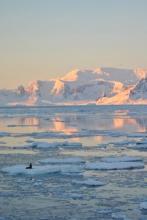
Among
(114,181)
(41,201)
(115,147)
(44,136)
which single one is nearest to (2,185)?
(41,201)

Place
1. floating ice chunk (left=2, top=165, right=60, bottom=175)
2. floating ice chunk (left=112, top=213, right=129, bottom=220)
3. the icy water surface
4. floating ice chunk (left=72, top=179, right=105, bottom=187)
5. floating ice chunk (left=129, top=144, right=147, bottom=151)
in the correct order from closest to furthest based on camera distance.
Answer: floating ice chunk (left=112, top=213, right=129, bottom=220) → the icy water surface → floating ice chunk (left=72, top=179, right=105, bottom=187) → floating ice chunk (left=2, top=165, right=60, bottom=175) → floating ice chunk (left=129, top=144, right=147, bottom=151)

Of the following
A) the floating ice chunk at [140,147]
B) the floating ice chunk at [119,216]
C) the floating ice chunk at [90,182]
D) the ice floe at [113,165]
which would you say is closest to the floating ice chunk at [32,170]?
the ice floe at [113,165]

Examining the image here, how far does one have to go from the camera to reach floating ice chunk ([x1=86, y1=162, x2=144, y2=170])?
12906 millimetres

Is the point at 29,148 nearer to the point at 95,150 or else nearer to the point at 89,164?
the point at 95,150

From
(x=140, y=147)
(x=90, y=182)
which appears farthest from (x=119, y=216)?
(x=140, y=147)

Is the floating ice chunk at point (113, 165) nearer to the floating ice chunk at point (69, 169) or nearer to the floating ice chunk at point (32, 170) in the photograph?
the floating ice chunk at point (69, 169)

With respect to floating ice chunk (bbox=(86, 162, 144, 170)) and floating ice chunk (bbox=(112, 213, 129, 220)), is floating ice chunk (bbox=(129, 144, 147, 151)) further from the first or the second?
floating ice chunk (bbox=(112, 213, 129, 220))

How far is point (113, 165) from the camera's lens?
518 inches

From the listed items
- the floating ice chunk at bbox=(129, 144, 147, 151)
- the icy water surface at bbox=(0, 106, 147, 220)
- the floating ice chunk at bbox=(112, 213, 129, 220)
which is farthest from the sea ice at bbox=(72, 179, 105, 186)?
the floating ice chunk at bbox=(129, 144, 147, 151)

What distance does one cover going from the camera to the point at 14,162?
46.4 feet

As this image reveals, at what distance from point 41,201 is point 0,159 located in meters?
5.68

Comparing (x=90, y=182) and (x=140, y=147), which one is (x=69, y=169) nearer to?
(x=90, y=182)

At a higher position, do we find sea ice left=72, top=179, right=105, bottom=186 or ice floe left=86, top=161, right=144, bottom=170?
sea ice left=72, top=179, right=105, bottom=186

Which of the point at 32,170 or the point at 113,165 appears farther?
the point at 113,165
